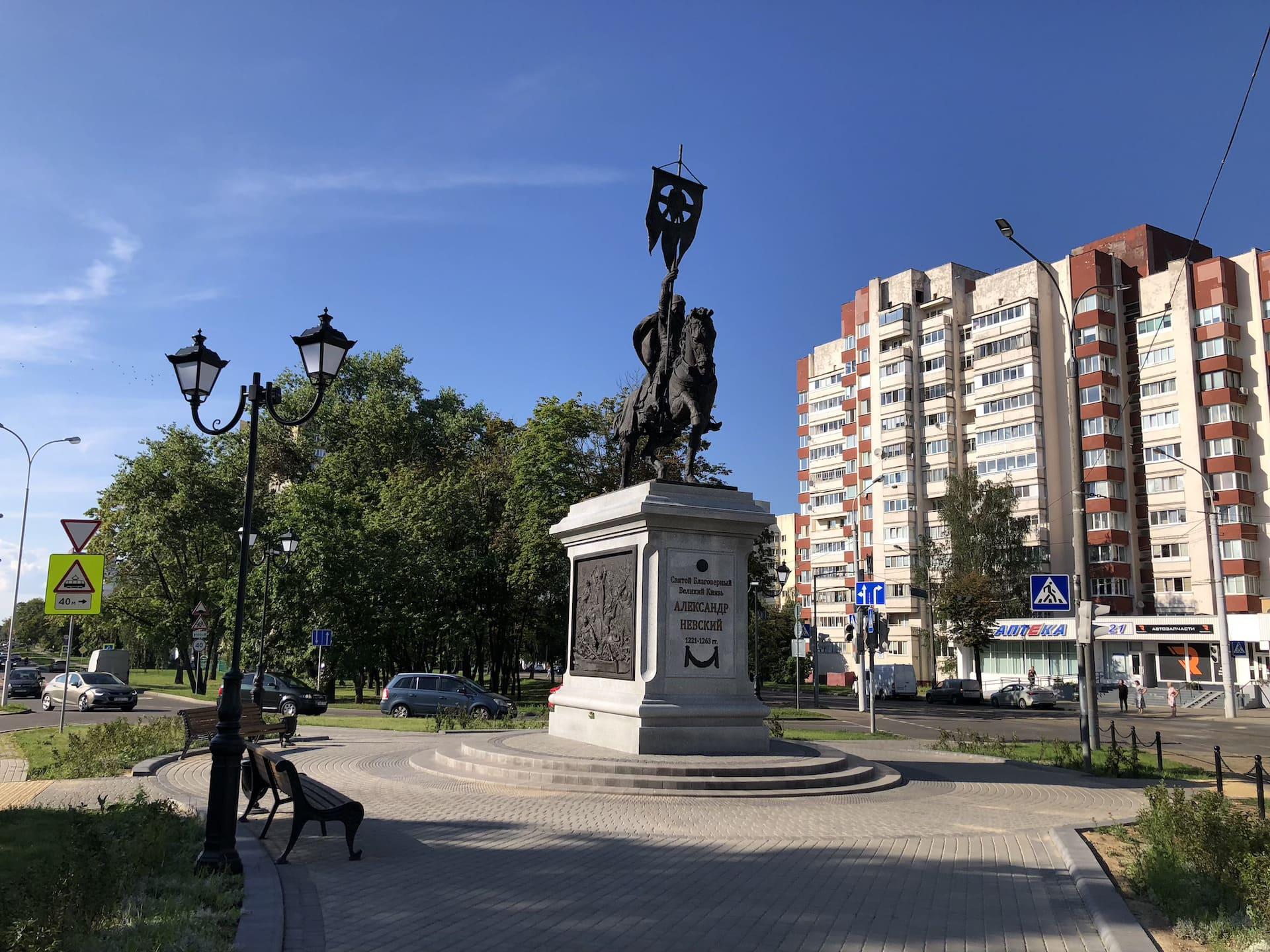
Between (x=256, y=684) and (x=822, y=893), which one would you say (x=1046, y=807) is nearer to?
(x=822, y=893)

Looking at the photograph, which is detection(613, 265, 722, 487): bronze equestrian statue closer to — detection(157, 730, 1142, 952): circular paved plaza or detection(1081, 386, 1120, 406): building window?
detection(157, 730, 1142, 952): circular paved plaza

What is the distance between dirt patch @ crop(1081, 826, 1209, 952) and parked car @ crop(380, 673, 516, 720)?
22.1 m

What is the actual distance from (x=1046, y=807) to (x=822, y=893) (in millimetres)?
6196

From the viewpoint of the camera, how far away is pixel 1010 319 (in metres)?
71.1

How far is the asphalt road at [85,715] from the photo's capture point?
94.5ft

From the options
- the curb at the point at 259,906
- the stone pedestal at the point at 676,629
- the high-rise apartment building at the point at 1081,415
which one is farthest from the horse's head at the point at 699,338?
the high-rise apartment building at the point at 1081,415

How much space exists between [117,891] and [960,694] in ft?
163

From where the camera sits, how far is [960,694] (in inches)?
2003

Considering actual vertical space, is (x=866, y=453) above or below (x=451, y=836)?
above

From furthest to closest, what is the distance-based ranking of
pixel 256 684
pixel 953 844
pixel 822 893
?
pixel 256 684
pixel 953 844
pixel 822 893

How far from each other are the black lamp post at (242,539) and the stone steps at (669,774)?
14.7 feet

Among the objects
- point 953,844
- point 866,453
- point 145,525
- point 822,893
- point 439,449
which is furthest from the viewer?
point 866,453

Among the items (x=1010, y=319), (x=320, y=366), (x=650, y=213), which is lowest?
(x=320, y=366)

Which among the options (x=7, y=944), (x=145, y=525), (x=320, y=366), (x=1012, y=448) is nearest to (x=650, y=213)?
(x=320, y=366)
